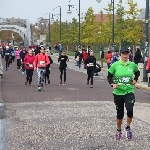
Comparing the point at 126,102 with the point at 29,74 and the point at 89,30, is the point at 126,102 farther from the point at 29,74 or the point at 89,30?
the point at 89,30

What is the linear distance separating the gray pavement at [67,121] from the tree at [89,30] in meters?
50.7

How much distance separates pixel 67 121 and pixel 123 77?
2857 mm

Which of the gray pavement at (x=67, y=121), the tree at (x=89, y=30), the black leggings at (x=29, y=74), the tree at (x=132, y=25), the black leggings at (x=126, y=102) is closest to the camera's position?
the gray pavement at (x=67, y=121)

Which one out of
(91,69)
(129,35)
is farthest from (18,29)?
(91,69)

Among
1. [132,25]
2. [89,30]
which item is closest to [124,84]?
[132,25]

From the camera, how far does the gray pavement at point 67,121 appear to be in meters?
9.47

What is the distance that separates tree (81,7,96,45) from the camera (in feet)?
233

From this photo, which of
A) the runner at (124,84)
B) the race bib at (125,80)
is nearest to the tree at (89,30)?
the runner at (124,84)

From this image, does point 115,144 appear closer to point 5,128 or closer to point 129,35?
point 5,128

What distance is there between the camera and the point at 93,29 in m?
72.1

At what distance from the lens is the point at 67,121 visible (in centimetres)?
1242

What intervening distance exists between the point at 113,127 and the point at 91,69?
12.4 metres

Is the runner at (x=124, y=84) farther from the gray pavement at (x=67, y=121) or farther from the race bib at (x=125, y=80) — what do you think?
the gray pavement at (x=67, y=121)

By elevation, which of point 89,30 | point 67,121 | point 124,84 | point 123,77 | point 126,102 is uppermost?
point 89,30
